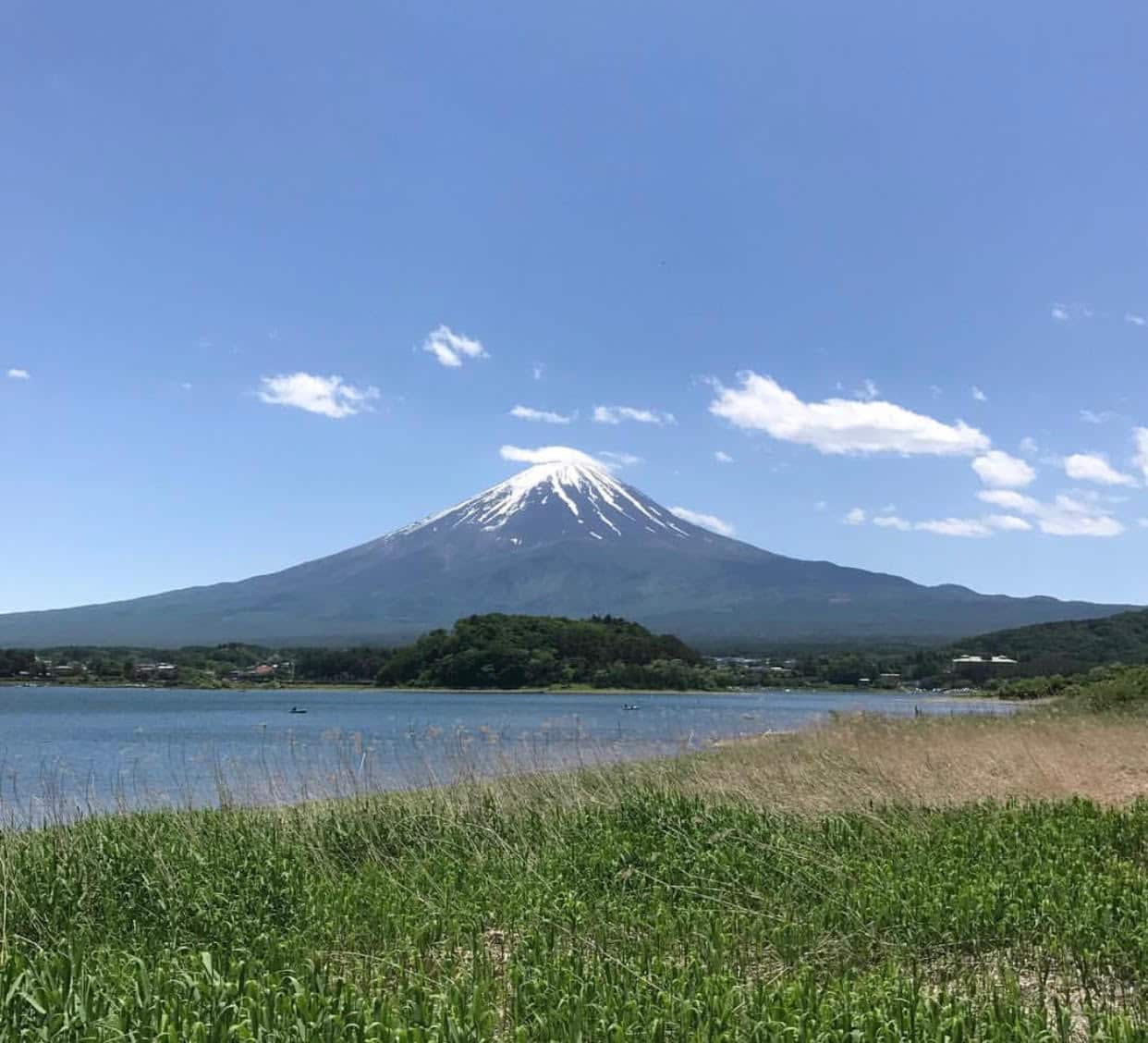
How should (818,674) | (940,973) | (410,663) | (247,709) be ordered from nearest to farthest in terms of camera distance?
(940,973) < (247,709) < (410,663) < (818,674)

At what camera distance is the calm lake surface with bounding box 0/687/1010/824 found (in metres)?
12.4

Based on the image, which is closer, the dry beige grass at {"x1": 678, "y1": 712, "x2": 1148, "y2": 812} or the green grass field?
the green grass field

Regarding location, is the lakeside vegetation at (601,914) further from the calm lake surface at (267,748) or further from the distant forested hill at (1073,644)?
the distant forested hill at (1073,644)

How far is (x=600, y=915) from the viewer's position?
21.9ft

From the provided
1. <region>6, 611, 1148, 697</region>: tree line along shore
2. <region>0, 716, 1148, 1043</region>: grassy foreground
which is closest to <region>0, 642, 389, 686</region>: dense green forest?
<region>6, 611, 1148, 697</region>: tree line along shore

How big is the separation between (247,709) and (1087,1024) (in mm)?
59844

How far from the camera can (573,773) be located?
12.2 meters

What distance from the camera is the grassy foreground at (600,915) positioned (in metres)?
4.67

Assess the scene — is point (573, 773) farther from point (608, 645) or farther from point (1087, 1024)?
point (608, 645)

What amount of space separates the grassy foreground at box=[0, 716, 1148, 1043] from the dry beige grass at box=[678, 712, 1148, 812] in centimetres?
9

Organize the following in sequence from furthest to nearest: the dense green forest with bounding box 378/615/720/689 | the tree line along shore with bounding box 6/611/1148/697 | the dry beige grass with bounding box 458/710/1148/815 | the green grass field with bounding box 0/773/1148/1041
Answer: the dense green forest with bounding box 378/615/720/689, the tree line along shore with bounding box 6/611/1148/697, the dry beige grass with bounding box 458/710/1148/815, the green grass field with bounding box 0/773/1148/1041

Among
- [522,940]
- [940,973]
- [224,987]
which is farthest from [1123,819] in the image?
[224,987]

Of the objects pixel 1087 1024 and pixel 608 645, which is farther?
pixel 608 645

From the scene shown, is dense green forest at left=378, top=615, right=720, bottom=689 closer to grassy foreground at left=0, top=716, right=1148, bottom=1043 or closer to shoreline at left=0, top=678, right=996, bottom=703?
shoreline at left=0, top=678, right=996, bottom=703
